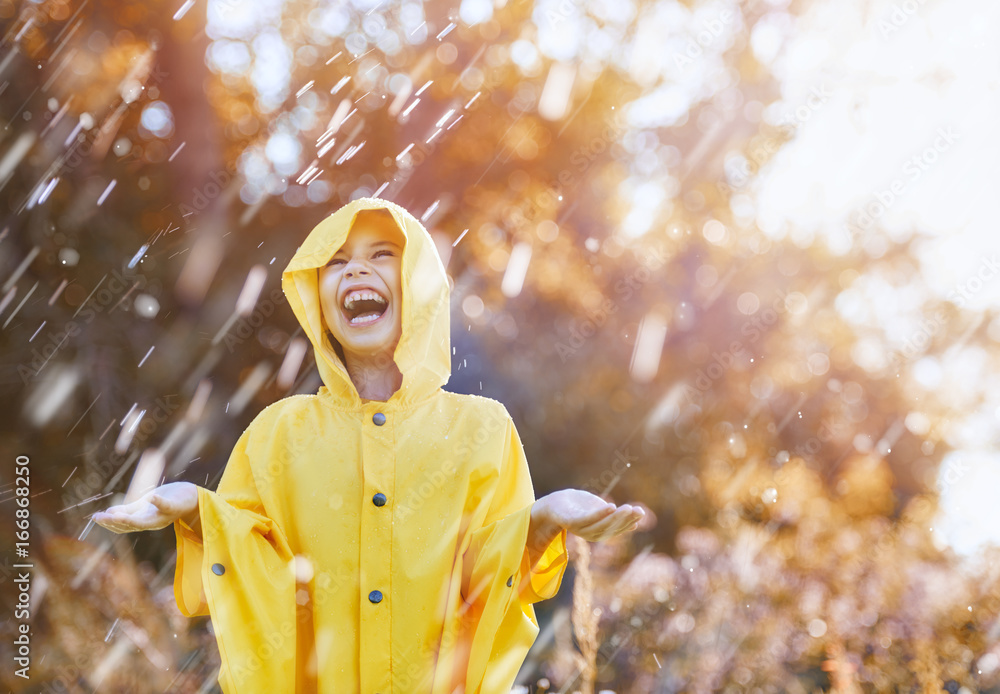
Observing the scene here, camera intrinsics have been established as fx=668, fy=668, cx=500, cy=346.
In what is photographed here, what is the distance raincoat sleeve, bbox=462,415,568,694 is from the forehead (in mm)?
804

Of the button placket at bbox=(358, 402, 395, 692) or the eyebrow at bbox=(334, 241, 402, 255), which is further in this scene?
the eyebrow at bbox=(334, 241, 402, 255)

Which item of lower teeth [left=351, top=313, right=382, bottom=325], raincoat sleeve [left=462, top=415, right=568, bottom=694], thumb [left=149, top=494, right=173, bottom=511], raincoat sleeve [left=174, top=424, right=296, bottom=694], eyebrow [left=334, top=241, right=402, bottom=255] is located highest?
thumb [left=149, top=494, right=173, bottom=511]

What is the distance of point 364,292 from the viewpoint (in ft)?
6.26

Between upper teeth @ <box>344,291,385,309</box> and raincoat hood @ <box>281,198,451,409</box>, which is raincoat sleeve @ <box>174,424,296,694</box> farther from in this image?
upper teeth @ <box>344,291,385,309</box>

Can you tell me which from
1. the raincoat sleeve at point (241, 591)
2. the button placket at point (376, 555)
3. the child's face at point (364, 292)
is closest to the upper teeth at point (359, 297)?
the child's face at point (364, 292)

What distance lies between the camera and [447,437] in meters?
1.86

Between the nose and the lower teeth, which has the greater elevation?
the nose

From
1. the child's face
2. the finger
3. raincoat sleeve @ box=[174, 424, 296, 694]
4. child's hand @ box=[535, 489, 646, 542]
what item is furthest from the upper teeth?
the finger

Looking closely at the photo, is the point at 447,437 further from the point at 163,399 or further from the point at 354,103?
the point at 354,103

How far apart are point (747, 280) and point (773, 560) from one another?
287cm

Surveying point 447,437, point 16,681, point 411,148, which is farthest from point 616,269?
point 16,681

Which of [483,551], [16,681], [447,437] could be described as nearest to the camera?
[483,551]

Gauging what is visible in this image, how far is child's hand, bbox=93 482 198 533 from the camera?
1.41m

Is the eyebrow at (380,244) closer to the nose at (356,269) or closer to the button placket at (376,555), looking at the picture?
the nose at (356,269)
